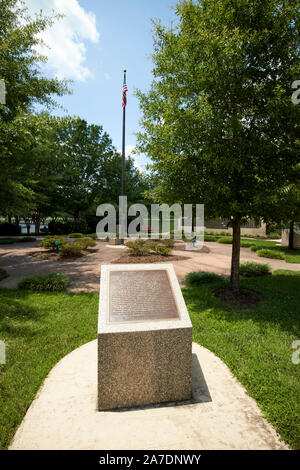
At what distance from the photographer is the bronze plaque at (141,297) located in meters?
3.41

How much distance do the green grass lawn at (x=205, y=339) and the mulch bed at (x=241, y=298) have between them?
0.80 ft

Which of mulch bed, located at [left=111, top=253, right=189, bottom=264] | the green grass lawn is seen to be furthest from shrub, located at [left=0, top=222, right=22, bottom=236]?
the green grass lawn

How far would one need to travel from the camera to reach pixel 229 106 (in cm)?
677

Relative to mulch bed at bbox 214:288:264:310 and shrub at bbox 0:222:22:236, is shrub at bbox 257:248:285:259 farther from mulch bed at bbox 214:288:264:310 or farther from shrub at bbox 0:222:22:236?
shrub at bbox 0:222:22:236

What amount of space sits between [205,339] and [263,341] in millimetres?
1115

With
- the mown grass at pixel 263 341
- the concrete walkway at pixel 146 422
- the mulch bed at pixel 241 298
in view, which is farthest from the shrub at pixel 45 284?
the mulch bed at pixel 241 298

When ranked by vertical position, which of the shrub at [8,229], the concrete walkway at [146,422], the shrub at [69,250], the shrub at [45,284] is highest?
the shrub at [8,229]

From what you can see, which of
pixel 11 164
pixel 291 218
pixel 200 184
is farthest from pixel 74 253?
pixel 291 218

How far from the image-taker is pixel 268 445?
2.60 metres

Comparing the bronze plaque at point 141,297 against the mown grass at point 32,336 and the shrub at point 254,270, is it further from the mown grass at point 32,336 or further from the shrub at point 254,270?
the shrub at point 254,270

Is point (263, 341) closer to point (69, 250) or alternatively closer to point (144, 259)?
point (144, 259)

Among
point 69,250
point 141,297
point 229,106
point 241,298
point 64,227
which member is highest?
point 229,106

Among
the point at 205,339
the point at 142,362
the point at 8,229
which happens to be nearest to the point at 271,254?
the point at 205,339

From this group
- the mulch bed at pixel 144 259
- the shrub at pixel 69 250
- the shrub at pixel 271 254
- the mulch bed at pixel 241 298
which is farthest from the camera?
the shrub at pixel 271 254
